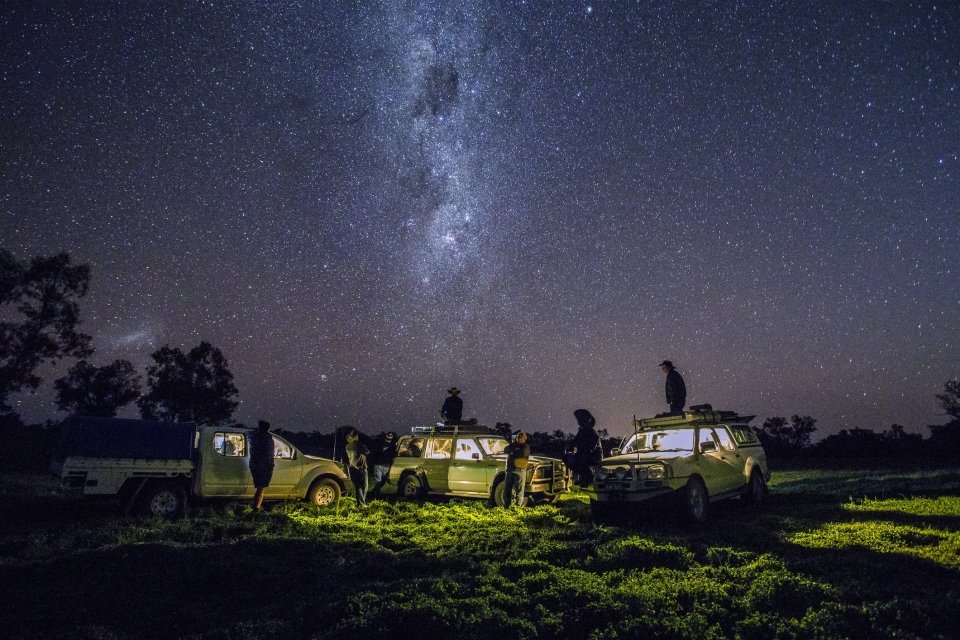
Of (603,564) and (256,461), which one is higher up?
(256,461)

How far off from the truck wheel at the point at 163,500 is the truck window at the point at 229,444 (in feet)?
3.62

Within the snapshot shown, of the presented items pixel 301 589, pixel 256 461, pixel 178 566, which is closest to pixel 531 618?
pixel 301 589

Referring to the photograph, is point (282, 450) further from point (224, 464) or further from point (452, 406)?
point (452, 406)

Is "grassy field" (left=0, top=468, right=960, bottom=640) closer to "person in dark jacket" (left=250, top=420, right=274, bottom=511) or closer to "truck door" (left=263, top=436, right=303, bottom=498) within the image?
"person in dark jacket" (left=250, top=420, right=274, bottom=511)

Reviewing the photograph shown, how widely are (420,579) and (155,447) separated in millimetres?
8065

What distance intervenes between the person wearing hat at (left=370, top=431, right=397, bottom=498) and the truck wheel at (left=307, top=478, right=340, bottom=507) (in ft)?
4.56

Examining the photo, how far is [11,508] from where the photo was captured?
12.6m

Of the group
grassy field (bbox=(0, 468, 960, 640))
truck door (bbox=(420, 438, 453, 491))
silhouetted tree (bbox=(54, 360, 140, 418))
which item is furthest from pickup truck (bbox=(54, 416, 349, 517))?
silhouetted tree (bbox=(54, 360, 140, 418))

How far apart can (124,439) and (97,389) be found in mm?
42948

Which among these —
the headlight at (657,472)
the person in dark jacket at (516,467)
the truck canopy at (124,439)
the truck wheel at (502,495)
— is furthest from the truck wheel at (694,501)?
the truck canopy at (124,439)

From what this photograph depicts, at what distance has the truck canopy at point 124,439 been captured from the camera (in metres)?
10.9

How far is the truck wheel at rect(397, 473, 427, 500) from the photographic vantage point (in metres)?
14.6

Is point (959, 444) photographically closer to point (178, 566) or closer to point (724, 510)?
point (724, 510)

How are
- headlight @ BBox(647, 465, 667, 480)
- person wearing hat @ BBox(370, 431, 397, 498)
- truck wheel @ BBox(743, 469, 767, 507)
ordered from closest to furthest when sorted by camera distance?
1. headlight @ BBox(647, 465, 667, 480)
2. truck wheel @ BBox(743, 469, 767, 507)
3. person wearing hat @ BBox(370, 431, 397, 498)
